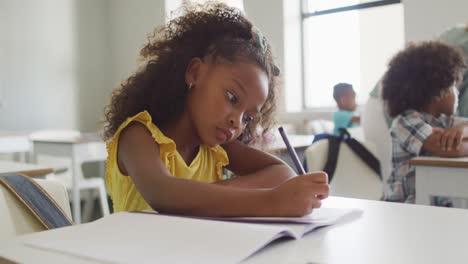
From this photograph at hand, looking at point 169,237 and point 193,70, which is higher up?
point 193,70

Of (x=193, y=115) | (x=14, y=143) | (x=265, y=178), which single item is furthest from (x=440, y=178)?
(x=14, y=143)

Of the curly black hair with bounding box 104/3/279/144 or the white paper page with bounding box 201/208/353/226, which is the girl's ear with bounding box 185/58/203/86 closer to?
the curly black hair with bounding box 104/3/279/144

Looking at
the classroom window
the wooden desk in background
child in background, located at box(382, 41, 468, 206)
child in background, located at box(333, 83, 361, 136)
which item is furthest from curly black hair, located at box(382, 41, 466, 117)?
the classroom window

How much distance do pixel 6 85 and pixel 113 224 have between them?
15.2ft

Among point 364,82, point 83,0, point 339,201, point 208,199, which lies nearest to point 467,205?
point 339,201

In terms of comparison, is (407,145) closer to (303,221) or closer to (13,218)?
(303,221)

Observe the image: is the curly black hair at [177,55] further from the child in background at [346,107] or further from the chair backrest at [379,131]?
the child in background at [346,107]

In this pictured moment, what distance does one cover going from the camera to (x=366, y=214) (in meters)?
0.73

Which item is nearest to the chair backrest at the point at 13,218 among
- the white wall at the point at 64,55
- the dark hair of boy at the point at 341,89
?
the dark hair of boy at the point at 341,89

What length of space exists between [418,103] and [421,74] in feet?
0.41

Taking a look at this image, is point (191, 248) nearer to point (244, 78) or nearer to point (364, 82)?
point (244, 78)

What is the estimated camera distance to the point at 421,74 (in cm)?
214

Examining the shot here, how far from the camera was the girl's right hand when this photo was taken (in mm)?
690

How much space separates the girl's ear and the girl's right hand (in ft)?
1.20
